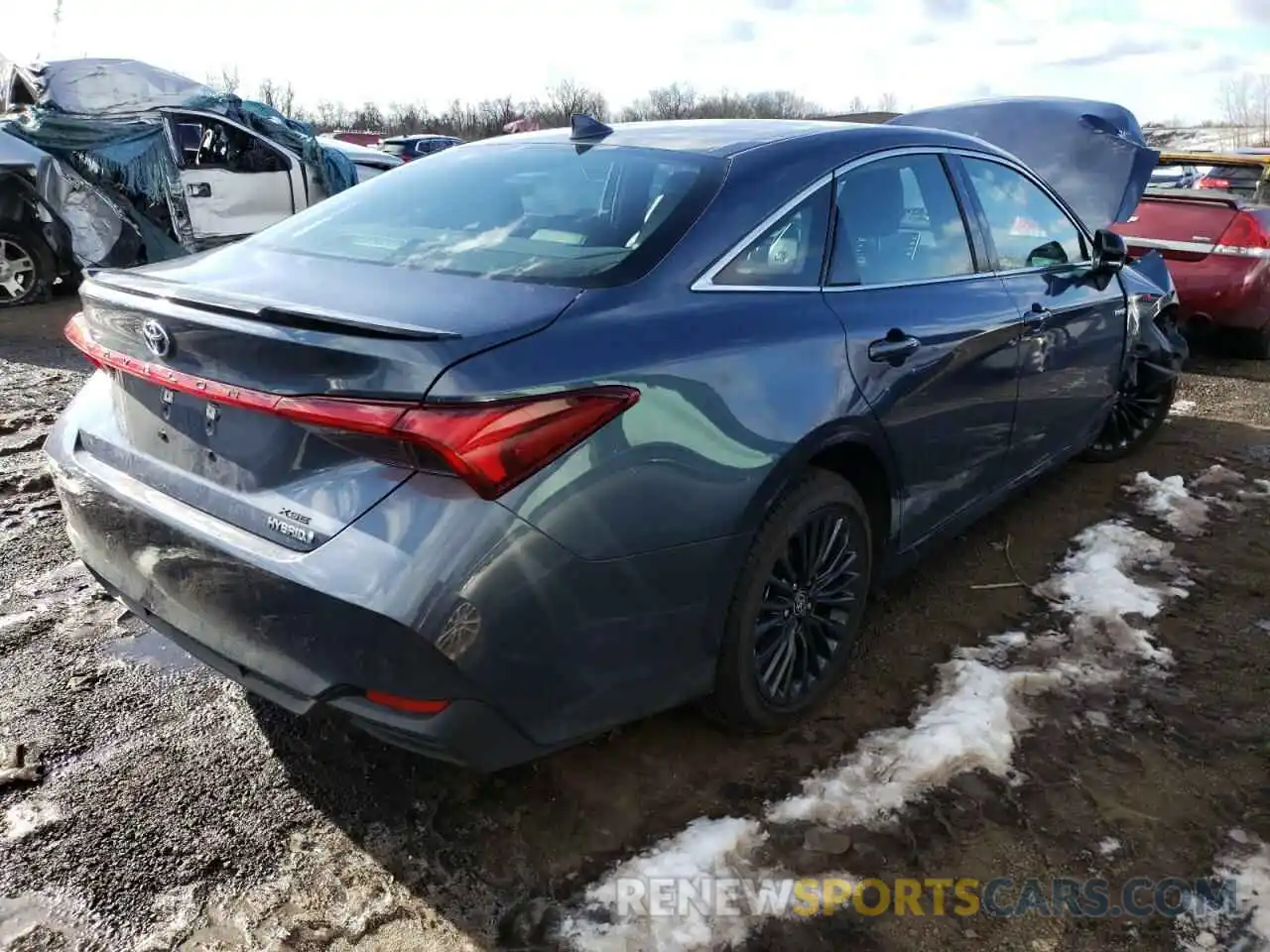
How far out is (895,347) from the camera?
9.17 ft

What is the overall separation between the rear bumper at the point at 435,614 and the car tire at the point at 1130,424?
3.76 metres

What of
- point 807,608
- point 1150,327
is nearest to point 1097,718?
point 807,608

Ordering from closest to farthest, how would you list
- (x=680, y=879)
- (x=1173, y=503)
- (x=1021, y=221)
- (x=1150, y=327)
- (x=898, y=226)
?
(x=680, y=879), (x=898, y=226), (x=1021, y=221), (x=1173, y=503), (x=1150, y=327)

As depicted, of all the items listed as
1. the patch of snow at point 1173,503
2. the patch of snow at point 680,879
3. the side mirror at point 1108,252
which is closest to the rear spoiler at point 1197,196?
the patch of snow at point 1173,503

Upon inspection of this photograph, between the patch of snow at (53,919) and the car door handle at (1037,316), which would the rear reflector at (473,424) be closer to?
the patch of snow at (53,919)

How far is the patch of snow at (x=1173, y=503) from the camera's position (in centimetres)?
441

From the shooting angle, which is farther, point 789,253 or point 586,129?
point 586,129

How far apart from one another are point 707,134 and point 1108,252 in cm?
Answer: 229

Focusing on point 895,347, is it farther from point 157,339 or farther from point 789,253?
point 157,339

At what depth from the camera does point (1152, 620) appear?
3.48 metres

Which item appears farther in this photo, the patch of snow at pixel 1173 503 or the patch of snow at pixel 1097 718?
the patch of snow at pixel 1173 503

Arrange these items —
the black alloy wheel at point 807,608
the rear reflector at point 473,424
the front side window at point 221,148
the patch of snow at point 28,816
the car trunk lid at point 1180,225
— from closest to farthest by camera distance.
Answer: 1. the rear reflector at point 473,424
2. the patch of snow at point 28,816
3. the black alloy wheel at point 807,608
4. the car trunk lid at point 1180,225
5. the front side window at point 221,148

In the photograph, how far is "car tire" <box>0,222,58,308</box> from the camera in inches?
336

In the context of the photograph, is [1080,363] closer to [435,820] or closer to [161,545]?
[435,820]
